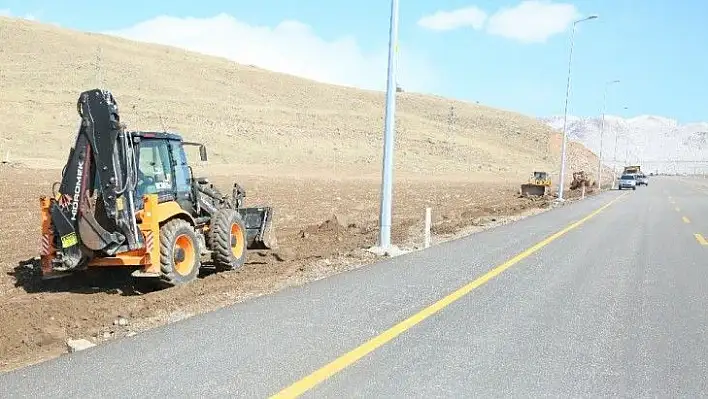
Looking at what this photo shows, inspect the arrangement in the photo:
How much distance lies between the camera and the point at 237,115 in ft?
256

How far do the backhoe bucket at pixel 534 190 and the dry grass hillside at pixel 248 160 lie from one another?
1950 millimetres

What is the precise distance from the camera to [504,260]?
488 inches

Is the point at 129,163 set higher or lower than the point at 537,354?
higher

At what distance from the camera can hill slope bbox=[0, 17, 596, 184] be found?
62312mm

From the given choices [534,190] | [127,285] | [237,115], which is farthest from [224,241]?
[237,115]

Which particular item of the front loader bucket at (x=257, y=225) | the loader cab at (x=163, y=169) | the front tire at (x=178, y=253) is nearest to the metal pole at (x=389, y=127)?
the front loader bucket at (x=257, y=225)

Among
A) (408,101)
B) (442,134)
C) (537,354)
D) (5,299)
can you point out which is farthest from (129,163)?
(408,101)

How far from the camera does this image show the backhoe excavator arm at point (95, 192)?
9.92 metres

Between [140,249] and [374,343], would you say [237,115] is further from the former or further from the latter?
[374,343]

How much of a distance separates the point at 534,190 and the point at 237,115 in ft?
147

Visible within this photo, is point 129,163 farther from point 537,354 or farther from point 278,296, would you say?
point 537,354

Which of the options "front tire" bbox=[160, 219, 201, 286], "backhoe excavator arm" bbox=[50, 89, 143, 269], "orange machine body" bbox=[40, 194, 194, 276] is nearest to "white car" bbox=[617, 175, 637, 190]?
"front tire" bbox=[160, 219, 201, 286]

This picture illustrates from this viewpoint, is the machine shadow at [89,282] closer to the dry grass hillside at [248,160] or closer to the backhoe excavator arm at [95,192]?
the dry grass hillside at [248,160]

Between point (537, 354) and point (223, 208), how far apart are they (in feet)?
25.6
